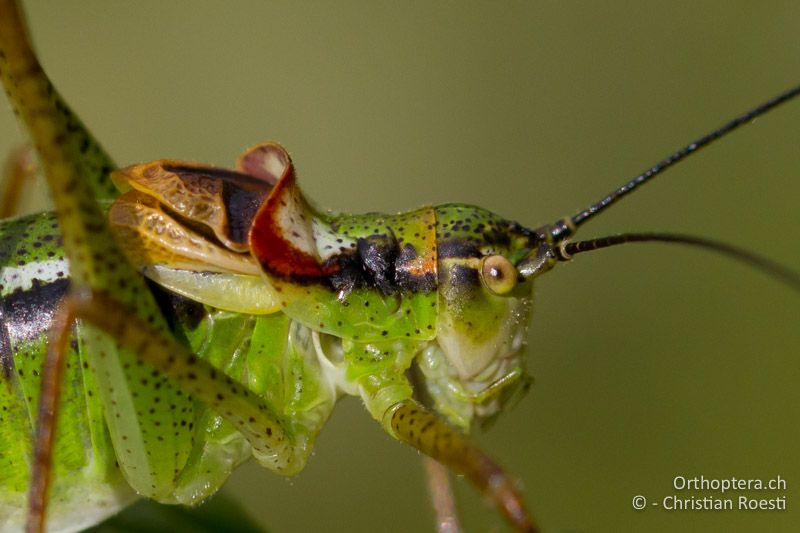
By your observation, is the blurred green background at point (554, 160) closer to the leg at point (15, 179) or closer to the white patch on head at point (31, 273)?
the leg at point (15, 179)

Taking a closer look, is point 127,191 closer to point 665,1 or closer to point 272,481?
point 272,481

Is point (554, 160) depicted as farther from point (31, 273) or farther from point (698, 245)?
point (31, 273)

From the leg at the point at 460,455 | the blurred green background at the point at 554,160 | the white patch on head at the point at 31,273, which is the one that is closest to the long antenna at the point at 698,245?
the leg at the point at 460,455

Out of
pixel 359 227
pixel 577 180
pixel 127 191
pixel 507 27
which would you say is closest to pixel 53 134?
pixel 127 191

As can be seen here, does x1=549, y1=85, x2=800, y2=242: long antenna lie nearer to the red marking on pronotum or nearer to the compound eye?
the compound eye

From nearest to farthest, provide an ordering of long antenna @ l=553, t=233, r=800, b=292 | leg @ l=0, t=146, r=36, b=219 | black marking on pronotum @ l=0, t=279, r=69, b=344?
long antenna @ l=553, t=233, r=800, b=292, black marking on pronotum @ l=0, t=279, r=69, b=344, leg @ l=0, t=146, r=36, b=219

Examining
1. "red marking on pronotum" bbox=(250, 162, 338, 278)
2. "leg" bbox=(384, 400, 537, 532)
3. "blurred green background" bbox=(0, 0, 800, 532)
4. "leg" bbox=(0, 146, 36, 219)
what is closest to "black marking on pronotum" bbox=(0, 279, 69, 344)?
"red marking on pronotum" bbox=(250, 162, 338, 278)

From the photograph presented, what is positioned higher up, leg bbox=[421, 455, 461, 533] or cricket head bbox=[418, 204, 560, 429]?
cricket head bbox=[418, 204, 560, 429]

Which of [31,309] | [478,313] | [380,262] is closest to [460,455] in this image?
[478,313]

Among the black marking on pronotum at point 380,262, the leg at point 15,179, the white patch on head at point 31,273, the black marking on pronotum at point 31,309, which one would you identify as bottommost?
the black marking on pronotum at point 31,309
